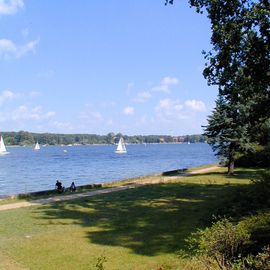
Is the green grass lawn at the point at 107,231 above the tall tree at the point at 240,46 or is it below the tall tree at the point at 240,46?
below

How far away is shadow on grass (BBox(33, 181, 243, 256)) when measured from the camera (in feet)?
50.4

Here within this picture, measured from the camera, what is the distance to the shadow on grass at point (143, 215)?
604 inches

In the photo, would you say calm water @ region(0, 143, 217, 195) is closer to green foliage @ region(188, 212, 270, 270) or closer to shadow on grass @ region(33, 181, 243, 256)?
shadow on grass @ region(33, 181, 243, 256)

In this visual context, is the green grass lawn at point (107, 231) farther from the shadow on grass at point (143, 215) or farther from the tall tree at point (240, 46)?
the tall tree at point (240, 46)

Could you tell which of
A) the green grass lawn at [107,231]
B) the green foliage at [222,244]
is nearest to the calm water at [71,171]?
the green grass lawn at [107,231]

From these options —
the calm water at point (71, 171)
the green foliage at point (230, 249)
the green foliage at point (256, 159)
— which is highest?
the green foliage at point (256, 159)

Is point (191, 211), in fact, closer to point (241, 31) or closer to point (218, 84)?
point (218, 84)

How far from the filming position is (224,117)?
128 feet

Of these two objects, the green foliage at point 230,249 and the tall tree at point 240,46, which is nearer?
the green foliage at point 230,249

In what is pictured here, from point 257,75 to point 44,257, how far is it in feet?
37.6

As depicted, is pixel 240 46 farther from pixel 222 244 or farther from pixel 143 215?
pixel 222 244

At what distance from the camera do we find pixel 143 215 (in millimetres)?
20172

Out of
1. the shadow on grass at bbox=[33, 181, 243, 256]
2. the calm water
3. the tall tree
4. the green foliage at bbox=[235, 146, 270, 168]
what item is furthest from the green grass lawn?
the calm water

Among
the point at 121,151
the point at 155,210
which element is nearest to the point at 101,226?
the point at 155,210
